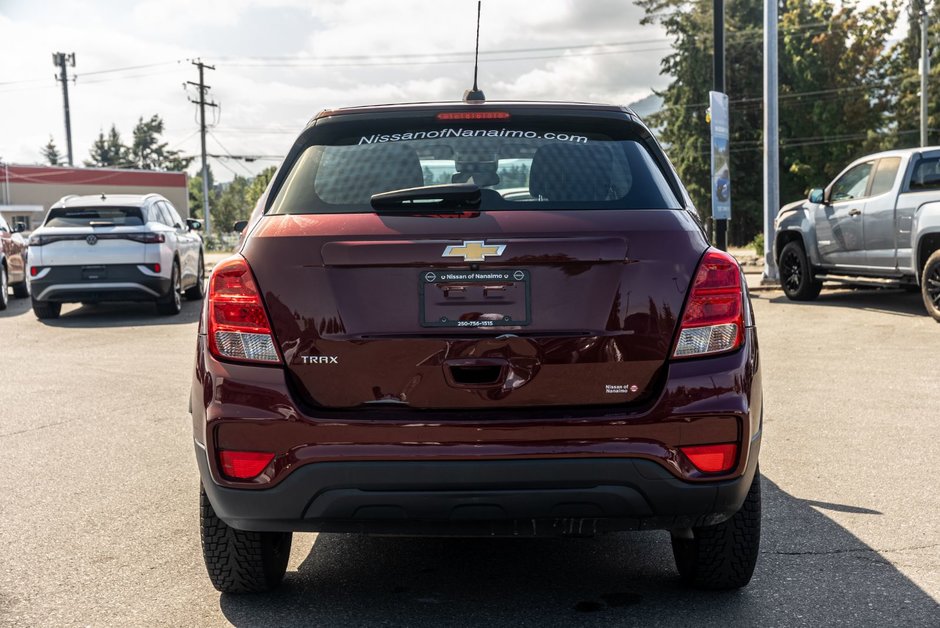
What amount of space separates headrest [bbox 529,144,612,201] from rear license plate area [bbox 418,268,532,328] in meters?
0.37

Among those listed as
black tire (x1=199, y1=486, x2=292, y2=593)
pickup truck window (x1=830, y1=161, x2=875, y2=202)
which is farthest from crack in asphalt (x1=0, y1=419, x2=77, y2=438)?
pickup truck window (x1=830, y1=161, x2=875, y2=202)

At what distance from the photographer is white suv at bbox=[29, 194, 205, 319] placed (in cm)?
1463

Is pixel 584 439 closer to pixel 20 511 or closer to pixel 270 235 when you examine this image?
pixel 270 235

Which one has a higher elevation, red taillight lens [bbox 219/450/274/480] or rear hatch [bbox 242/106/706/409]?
rear hatch [bbox 242/106/706/409]

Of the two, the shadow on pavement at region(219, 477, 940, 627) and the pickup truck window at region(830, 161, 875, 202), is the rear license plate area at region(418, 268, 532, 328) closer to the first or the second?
the shadow on pavement at region(219, 477, 940, 627)

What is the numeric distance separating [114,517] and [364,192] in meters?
2.39

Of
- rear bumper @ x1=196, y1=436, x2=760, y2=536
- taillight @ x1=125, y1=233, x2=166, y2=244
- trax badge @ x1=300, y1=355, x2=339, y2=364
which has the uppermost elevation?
trax badge @ x1=300, y1=355, x2=339, y2=364

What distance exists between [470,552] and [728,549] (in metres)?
1.17

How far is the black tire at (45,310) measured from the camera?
15.3 metres

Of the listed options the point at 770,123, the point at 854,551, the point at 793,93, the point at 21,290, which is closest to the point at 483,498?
the point at 854,551

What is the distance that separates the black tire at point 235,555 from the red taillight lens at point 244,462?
359mm

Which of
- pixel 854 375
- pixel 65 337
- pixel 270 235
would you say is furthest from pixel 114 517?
pixel 65 337

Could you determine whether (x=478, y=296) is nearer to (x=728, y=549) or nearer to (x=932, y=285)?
(x=728, y=549)

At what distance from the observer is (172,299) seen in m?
15.4
